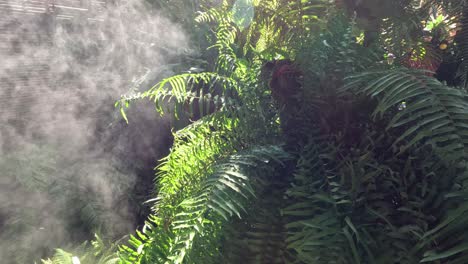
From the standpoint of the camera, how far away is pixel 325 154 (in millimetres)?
783

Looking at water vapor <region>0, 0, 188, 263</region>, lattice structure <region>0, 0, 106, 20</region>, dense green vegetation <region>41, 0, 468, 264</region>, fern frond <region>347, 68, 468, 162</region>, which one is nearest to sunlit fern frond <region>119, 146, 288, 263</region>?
dense green vegetation <region>41, 0, 468, 264</region>

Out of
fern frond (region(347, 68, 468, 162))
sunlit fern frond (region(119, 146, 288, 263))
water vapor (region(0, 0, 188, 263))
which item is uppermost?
fern frond (region(347, 68, 468, 162))

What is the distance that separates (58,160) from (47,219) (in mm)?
430

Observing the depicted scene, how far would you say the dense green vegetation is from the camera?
1.96 ft

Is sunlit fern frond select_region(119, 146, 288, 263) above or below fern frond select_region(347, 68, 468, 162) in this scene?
below

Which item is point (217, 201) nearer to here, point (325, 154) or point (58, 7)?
point (325, 154)

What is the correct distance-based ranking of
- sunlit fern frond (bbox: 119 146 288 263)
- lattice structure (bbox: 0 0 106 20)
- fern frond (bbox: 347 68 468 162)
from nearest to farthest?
fern frond (bbox: 347 68 468 162), sunlit fern frond (bbox: 119 146 288 263), lattice structure (bbox: 0 0 106 20)

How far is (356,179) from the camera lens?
0.68 m

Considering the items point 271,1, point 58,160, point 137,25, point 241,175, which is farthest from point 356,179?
point 137,25

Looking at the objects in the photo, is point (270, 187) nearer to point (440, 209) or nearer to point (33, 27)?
point (440, 209)

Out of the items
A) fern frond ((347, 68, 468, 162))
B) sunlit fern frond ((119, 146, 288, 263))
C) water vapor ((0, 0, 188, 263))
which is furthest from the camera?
water vapor ((0, 0, 188, 263))

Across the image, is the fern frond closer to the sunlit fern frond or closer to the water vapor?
the sunlit fern frond

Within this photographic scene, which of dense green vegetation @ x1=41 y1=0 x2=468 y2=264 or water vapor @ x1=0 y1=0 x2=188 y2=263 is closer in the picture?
dense green vegetation @ x1=41 y1=0 x2=468 y2=264

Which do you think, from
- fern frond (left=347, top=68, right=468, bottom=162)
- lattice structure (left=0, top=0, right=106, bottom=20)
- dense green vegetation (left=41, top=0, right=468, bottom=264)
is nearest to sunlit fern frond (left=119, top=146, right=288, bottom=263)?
dense green vegetation (left=41, top=0, right=468, bottom=264)
